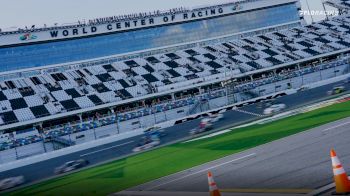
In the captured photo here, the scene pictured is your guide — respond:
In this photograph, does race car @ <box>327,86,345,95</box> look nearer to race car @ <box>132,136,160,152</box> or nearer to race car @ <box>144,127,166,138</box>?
race car @ <box>144,127,166,138</box>

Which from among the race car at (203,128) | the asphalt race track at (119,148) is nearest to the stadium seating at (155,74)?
the asphalt race track at (119,148)

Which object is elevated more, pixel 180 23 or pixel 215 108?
pixel 180 23

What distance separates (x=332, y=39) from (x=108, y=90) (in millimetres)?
45110

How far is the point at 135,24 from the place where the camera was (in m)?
74.4

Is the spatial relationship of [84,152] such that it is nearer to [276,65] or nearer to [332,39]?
[276,65]

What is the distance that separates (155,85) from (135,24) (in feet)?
55.5

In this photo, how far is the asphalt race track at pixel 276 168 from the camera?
10.9m

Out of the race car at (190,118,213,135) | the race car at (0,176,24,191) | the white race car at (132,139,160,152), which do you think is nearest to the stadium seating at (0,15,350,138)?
the race car at (190,118,213,135)

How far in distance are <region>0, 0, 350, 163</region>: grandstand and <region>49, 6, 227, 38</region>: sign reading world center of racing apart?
18.9ft

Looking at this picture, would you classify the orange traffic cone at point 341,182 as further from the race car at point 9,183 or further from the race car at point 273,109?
the race car at point 273,109

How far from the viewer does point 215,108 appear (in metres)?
45.8

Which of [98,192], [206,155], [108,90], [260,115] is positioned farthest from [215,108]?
[98,192]

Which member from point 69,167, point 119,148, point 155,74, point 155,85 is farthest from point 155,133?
point 155,74

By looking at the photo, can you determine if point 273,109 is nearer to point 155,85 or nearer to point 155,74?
point 155,85
